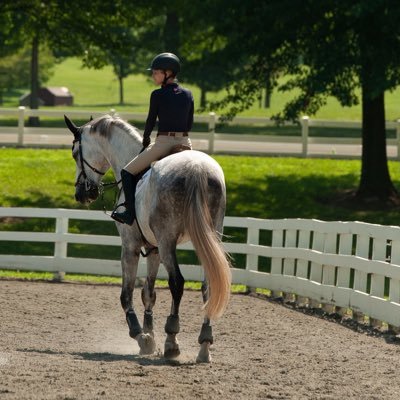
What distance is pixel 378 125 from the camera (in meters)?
27.7

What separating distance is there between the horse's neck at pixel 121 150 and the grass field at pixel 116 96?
51.5m

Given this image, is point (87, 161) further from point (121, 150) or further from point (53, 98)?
point (53, 98)

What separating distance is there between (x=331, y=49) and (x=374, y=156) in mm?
3678

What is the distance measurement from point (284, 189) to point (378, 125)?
274cm

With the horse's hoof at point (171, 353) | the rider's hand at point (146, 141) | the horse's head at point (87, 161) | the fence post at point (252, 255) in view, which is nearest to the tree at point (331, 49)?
the fence post at point (252, 255)

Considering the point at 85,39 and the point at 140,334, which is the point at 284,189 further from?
the point at 140,334

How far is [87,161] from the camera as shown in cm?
1315

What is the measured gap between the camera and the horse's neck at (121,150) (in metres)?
12.4

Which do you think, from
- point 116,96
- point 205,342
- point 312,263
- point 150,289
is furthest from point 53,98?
point 205,342

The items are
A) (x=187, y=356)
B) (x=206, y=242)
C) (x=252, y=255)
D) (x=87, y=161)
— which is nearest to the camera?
(x=206, y=242)

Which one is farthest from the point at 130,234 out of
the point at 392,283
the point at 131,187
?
the point at 392,283

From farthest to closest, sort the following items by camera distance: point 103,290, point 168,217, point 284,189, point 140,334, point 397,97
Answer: point 397,97
point 284,189
point 103,290
point 140,334
point 168,217

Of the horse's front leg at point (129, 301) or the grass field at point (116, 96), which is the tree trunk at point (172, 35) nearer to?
the grass field at point (116, 96)

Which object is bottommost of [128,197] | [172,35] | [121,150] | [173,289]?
[173,289]
